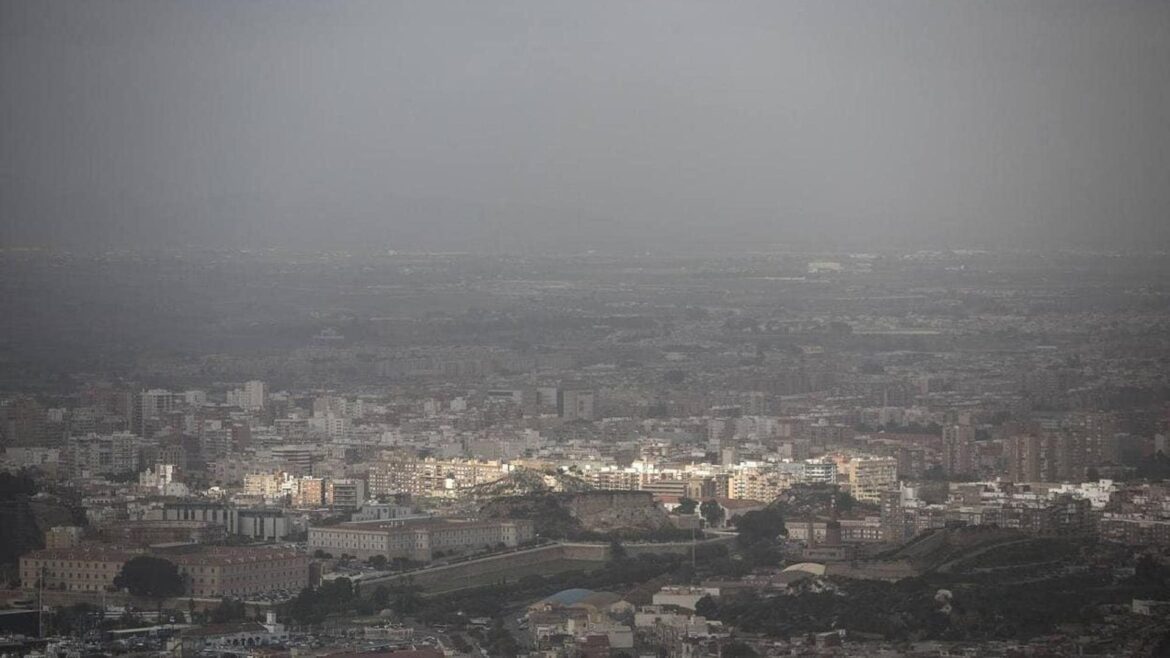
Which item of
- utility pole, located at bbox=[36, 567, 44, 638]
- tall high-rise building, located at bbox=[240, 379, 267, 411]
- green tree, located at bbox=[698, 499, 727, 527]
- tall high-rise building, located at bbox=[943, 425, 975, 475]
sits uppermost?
tall high-rise building, located at bbox=[240, 379, 267, 411]

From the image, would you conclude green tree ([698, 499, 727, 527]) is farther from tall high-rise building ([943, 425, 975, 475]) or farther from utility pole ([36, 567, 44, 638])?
utility pole ([36, 567, 44, 638])

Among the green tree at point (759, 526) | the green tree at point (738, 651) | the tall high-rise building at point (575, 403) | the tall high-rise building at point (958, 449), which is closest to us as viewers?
the green tree at point (738, 651)

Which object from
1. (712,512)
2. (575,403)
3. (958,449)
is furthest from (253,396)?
(712,512)

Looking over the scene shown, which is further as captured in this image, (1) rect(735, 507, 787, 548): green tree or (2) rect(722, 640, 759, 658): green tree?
(1) rect(735, 507, 787, 548): green tree

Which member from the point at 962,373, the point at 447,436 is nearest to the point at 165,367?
the point at 447,436

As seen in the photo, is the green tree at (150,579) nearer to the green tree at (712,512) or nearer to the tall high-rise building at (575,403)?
the green tree at (712,512)

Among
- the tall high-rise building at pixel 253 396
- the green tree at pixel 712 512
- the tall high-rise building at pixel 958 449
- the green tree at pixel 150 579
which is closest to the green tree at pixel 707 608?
the green tree at pixel 150 579

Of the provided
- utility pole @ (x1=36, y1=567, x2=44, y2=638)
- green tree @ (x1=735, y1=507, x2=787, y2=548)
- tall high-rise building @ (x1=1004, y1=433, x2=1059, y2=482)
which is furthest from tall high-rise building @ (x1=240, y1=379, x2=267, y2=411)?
utility pole @ (x1=36, y1=567, x2=44, y2=638)
